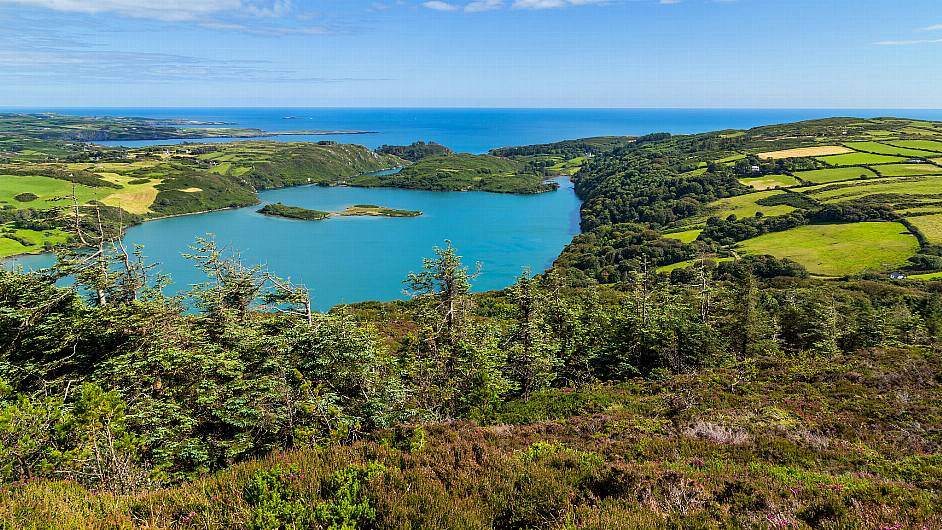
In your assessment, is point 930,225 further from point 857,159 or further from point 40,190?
point 40,190

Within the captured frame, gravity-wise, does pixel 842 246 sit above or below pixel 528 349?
below

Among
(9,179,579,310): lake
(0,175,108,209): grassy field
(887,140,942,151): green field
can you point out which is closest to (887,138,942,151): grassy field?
(887,140,942,151): green field

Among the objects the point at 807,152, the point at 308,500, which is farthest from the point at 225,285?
the point at 807,152

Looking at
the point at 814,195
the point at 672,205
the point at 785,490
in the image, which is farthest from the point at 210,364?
the point at 672,205

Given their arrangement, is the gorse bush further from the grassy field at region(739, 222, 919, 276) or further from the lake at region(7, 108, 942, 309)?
the grassy field at region(739, 222, 919, 276)

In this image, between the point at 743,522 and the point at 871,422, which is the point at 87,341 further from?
the point at 871,422

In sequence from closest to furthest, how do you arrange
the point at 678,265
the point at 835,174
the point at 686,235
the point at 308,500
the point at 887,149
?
the point at 308,500
the point at 678,265
the point at 686,235
the point at 835,174
the point at 887,149

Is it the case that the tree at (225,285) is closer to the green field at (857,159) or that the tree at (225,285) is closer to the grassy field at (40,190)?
the grassy field at (40,190)
